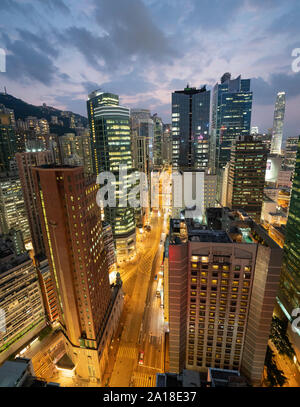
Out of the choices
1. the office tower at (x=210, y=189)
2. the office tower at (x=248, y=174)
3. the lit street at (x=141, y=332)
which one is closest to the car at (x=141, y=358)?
the lit street at (x=141, y=332)

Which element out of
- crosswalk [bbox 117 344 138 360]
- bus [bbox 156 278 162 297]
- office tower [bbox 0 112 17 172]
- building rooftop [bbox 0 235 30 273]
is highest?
office tower [bbox 0 112 17 172]

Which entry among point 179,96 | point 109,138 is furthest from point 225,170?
point 109,138

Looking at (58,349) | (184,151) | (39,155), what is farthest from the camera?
(184,151)

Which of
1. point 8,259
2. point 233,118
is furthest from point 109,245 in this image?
point 233,118

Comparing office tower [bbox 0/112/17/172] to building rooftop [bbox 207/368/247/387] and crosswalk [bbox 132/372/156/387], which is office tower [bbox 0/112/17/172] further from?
building rooftop [bbox 207/368/247/387]

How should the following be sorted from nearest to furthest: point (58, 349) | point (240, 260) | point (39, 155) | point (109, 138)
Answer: point (240, 260), point (58, 349), point (39, 155), point (109, 138)

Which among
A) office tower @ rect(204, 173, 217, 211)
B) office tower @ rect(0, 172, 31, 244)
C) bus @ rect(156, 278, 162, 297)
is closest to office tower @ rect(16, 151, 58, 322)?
office tower @ rect(0, 172, 31, 244)
